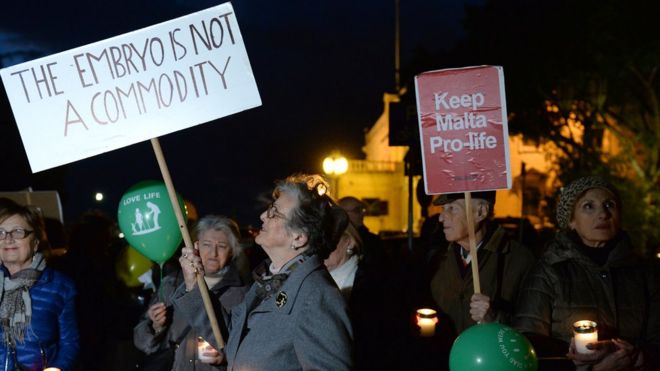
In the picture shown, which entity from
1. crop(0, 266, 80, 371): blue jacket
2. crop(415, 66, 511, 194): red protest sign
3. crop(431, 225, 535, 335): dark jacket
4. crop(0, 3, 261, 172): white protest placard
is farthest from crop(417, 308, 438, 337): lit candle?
crop(0, 266, 80, 371): blue jacket

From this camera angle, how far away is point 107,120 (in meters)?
3.71

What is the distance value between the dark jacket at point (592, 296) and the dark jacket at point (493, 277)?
0.57 metres

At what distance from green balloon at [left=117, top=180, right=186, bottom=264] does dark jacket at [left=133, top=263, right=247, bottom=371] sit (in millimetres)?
245

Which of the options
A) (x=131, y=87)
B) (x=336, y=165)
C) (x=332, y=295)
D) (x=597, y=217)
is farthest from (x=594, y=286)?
(x=336, y=165)

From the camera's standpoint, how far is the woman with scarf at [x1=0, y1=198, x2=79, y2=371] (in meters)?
4.34

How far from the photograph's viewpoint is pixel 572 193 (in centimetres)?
414

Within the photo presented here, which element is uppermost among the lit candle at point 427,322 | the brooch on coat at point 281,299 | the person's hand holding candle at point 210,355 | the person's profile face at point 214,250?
the person's profile face at point 214,250

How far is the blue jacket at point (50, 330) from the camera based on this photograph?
436 centimetres

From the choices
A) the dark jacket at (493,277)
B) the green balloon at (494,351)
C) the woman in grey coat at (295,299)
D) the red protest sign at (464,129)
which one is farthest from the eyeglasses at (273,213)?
the dark jacket at (493,277)

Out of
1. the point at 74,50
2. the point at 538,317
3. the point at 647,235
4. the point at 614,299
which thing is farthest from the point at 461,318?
the point at 647,235

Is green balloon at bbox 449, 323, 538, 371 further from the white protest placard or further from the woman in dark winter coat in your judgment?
the white protest placard

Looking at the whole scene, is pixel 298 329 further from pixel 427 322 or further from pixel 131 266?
pixel 131 266

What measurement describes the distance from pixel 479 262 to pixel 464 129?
1.14 metres

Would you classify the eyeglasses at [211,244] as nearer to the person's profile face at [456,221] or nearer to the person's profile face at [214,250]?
the person's profile face at [214,250]
